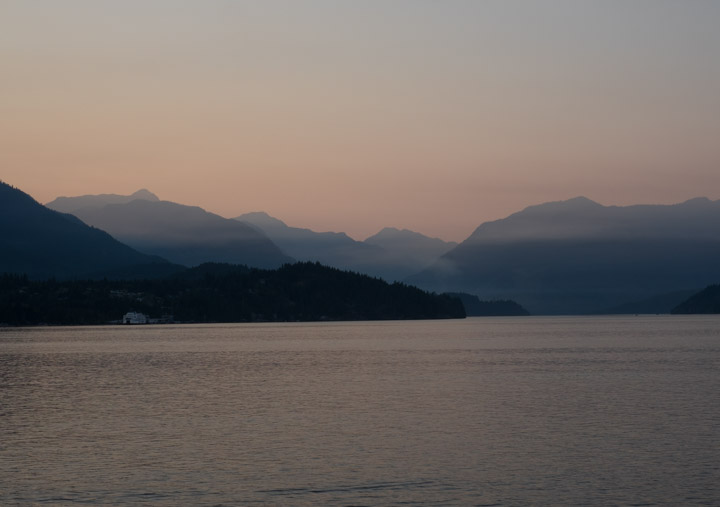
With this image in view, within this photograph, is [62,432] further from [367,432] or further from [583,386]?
[583,386]

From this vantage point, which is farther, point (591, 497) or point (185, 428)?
point (185, 428)

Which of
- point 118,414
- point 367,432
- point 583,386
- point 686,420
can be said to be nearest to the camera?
point 367,432

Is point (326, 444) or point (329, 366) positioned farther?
point (329, 366)

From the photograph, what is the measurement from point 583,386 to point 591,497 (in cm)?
6861

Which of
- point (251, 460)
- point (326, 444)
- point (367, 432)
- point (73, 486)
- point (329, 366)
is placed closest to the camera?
point (73, 486)

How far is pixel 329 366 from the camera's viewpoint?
16712 centimetres

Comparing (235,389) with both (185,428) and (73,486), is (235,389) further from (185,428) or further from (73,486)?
(73,486)

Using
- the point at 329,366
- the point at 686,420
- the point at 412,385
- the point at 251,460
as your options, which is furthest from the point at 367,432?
the point at 329,366

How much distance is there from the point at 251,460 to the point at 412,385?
193ft

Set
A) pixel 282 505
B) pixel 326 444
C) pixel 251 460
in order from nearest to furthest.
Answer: pixel 282 505
pixel 251 460
pixel 326 444

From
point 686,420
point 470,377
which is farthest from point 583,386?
point 686,420

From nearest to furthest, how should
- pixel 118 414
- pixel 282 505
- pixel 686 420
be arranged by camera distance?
pixel 282 505 → pixel 686 420 → pixel 118 414

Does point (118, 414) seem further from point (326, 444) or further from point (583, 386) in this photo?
point (583, 386)

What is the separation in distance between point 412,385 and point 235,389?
83.7 feet
